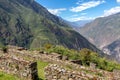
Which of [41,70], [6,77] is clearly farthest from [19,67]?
[41,70]

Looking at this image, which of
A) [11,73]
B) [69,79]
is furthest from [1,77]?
[69,79]

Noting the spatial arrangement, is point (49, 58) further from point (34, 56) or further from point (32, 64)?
point (32, 64)

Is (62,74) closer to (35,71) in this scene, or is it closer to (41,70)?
(35,71)

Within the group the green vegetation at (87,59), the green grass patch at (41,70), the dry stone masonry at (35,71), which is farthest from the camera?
the green vegetation at (87,59)

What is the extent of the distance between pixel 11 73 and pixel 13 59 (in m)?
1.25

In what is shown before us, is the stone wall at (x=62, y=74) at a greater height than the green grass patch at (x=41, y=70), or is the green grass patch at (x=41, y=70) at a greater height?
the stone wall at (x=62, y=74)

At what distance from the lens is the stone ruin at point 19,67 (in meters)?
20.2

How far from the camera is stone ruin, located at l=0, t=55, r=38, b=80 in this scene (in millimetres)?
20250

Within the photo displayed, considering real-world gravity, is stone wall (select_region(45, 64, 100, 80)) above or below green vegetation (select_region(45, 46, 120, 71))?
above

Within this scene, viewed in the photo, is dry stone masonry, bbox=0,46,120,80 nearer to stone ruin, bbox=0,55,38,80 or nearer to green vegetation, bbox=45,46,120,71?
stone ruin, bbox=0,55,38,80

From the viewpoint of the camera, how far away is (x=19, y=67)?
830 inches

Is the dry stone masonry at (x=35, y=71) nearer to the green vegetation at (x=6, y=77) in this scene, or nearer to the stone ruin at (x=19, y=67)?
the stone ruin at (x=19, y=67)

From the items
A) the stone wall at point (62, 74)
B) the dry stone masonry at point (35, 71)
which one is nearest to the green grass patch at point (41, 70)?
the dry stone masonry at point (35, 71)

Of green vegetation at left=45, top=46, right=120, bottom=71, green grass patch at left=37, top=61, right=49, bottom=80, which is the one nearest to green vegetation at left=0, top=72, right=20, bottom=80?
green grass patch at left=37, top=61, right=49, bottom=80
